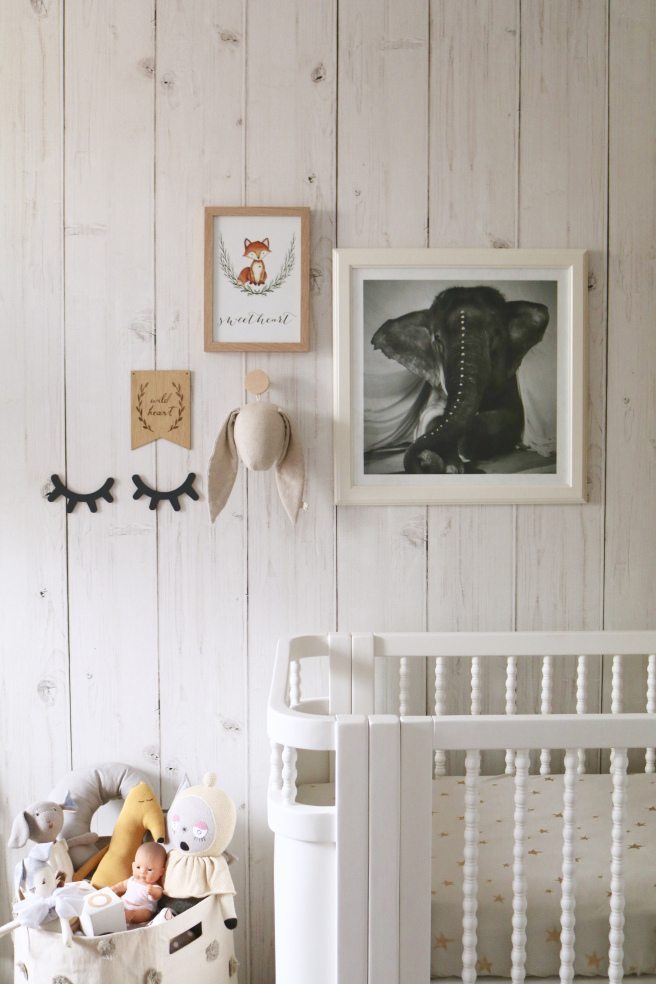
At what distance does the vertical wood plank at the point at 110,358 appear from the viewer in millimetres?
1669

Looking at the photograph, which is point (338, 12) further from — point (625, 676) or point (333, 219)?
point (625, 676)

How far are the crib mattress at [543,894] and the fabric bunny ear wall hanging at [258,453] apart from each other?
0.71 metres

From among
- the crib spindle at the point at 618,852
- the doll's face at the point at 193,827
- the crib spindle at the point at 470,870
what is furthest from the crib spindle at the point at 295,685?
the crib spindle at the point at 618,852

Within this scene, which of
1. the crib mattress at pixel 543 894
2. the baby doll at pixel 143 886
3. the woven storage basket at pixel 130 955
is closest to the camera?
the crib mattress at pixel 543 894

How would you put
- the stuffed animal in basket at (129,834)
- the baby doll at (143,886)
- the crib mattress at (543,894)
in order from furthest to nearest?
the stuffed animal in basket at (129,834) < the baby doll at (143,886) < the crib mattress at (543,894)

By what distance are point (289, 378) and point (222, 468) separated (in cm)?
25

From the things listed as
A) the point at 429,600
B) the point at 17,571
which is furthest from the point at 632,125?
the point at 17,571

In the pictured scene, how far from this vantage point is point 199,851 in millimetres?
1438

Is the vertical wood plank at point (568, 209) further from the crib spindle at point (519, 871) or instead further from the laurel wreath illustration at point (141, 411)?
the laurel wreath illustration at point (141, 411)

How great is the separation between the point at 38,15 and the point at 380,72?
746mm

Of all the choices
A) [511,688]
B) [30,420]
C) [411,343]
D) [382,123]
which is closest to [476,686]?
[511,688]

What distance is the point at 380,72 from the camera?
1.67m

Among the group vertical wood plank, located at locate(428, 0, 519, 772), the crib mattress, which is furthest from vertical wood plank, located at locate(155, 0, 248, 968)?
the crib mattress

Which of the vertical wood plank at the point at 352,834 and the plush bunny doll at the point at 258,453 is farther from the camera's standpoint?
the plush bunny doll at the point at 258,453
